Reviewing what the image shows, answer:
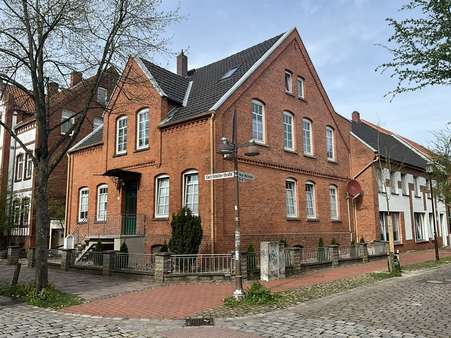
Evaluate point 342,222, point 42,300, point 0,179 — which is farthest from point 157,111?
point 0,179

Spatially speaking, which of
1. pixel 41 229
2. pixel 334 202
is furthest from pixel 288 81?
pixel 41 229

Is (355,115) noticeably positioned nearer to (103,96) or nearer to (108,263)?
(103,96)

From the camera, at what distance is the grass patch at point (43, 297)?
10.5 metres

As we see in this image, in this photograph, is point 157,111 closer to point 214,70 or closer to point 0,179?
point 214,70

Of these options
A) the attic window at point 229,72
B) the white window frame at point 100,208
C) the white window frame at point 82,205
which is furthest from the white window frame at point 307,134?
the white window frame at point 82,205

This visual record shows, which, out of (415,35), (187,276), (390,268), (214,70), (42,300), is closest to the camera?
(415,35)

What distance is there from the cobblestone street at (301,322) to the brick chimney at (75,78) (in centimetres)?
678

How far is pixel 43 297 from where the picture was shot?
10.8 m

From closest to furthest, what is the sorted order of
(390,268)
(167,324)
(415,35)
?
1. (167,324)
2. (415,35)
3. (390,268)

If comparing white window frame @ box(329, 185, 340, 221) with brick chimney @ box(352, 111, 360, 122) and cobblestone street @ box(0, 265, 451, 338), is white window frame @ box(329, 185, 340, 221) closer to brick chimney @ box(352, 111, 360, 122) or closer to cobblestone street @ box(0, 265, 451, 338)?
cobblestone street @ box(0, 265, 451, 338)

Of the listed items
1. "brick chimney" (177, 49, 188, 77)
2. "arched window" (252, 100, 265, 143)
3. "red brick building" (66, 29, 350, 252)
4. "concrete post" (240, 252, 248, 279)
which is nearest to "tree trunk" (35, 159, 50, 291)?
"red brick building" (66, 29, 350, 252)

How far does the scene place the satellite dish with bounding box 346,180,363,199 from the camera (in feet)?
82.0

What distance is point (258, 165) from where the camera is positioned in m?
19.1

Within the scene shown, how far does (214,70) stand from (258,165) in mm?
7487
